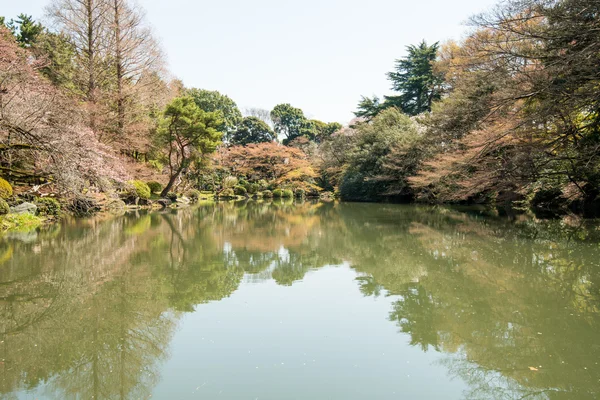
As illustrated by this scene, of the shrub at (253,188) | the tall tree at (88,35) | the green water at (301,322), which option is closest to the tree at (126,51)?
the tall tree at (88,35)

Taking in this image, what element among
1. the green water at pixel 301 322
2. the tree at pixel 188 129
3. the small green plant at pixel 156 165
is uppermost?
the tree at pixel 188 129

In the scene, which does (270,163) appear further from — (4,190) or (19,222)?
(4,190)

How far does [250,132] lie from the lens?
39719mm

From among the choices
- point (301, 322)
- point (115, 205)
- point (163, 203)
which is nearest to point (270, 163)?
point (163, 203)

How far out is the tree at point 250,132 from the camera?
39344 millimetres

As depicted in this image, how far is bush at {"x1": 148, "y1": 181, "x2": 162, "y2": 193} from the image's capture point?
2164 cm

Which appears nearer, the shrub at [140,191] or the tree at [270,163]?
the shrub at [140,191]

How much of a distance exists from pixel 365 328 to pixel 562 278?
3.35m

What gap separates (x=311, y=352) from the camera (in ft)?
11.0

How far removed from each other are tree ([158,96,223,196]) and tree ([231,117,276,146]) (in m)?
18.5

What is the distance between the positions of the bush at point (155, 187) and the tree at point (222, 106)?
14.2m

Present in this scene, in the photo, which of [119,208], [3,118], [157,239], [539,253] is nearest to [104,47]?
[119,208]

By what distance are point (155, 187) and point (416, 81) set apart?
66.2ft

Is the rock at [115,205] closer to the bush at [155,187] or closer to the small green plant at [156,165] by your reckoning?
the bush at [155,187]
